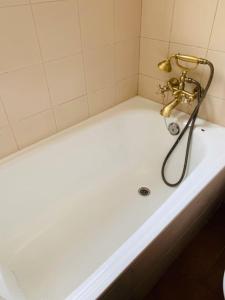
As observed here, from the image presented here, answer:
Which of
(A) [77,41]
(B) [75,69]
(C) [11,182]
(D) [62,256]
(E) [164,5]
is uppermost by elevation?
(E) [164,5]

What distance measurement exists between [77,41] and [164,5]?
48 centimetres

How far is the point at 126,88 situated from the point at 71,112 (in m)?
0.42

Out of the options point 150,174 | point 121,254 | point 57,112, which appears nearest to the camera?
point 121,254

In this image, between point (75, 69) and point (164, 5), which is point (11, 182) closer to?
point (75, 69)

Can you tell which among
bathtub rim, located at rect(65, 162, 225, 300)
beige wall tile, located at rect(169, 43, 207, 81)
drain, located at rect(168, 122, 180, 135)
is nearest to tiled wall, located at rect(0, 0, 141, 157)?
beige wall tile, located at rect(169, 43, 207, 81)

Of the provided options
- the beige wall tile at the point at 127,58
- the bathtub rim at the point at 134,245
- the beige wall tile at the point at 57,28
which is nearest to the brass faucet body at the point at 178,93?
the beige wall tile at the point at 127,58

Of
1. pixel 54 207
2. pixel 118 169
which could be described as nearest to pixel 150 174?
pixel 118 169

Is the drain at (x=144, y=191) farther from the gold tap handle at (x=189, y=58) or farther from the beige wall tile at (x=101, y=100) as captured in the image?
the gold tap handle at (x=189, y=58)

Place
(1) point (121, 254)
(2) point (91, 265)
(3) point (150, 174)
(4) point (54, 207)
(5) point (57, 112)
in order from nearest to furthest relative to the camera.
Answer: (1) point (121, 254), (2) point (91, 265), (5) point (57, 112), (4) point (54, 207), (3) point (150, 174)

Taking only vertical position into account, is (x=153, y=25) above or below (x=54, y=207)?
A: above

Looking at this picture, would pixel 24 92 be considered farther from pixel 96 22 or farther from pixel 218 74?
pixel 218 74

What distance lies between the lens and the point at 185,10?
3.52 feet

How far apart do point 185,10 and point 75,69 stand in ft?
1.91

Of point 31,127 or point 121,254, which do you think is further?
point 31,127
